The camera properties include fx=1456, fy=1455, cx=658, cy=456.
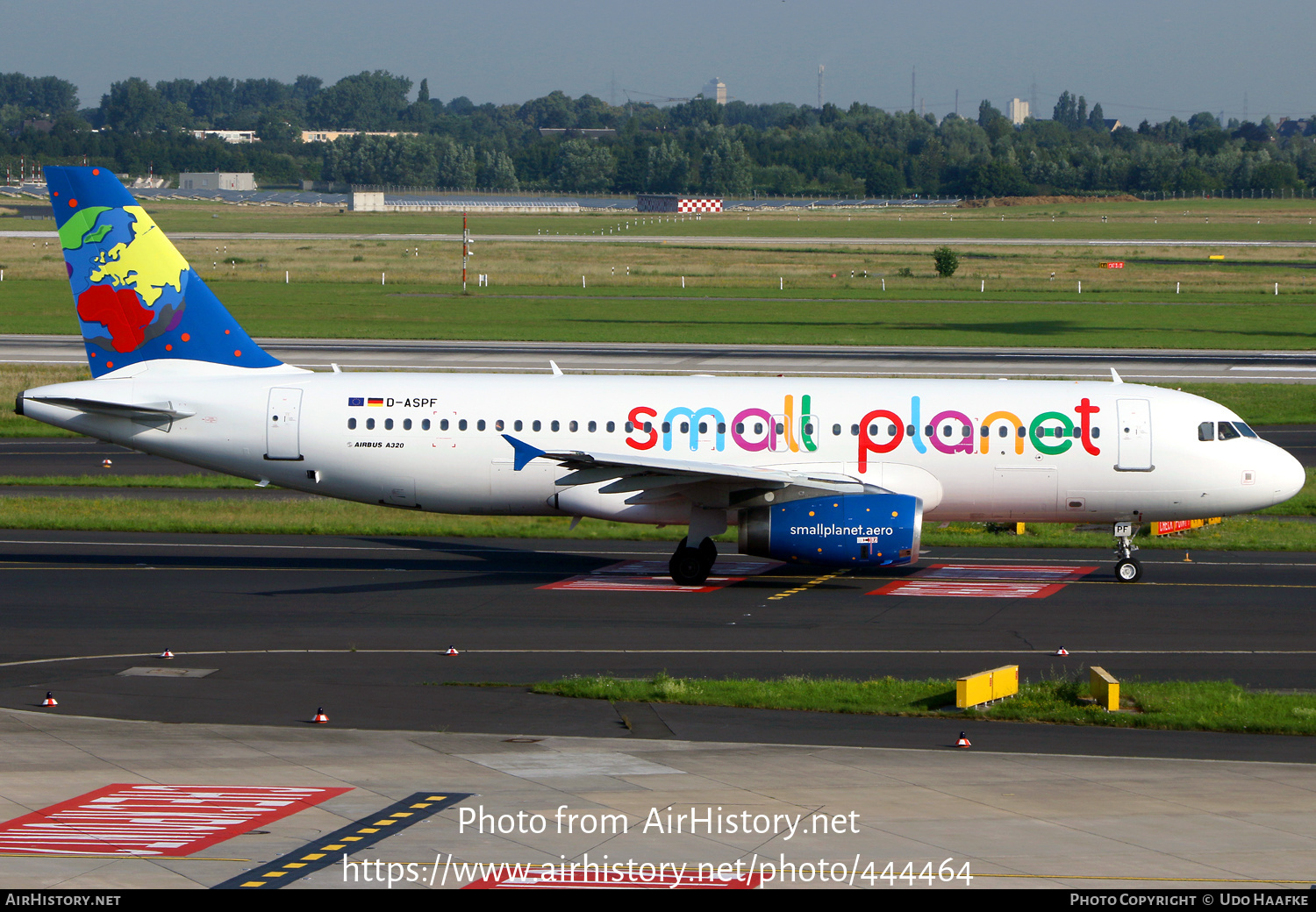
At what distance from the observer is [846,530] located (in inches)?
1261

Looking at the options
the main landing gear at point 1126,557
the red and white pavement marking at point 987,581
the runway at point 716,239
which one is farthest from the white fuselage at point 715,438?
the runway at point 716,239

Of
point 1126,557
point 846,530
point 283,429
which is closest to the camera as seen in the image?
point 846,530

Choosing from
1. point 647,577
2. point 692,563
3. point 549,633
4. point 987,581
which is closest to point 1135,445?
point 987,581

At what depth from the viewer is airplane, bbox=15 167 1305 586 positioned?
3391cm

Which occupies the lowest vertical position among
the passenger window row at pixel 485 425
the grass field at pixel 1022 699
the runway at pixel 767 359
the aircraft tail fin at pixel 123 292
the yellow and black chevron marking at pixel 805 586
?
the yellow and black chevron marking at pixel 805 586

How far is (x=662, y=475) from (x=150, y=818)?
1674cm

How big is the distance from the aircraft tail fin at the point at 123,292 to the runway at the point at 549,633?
5.26m

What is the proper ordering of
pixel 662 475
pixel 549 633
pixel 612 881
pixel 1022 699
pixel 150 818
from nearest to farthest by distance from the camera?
pixel 612 881 → pixel 150 818 → pixel 1022 699 → pixel 549 633 → pixel 662 475

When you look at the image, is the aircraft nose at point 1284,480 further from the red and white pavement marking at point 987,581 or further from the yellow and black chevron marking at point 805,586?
the yellow and black chevron marking at point 805,586

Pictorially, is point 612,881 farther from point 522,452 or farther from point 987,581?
point 987,581

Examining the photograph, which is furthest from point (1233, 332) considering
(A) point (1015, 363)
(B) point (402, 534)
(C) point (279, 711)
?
(C) point (279, 711)

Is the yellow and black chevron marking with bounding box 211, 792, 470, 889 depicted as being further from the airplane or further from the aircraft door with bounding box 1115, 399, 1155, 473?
the aircraft door with bounding box 1115, 399, 1155, 473

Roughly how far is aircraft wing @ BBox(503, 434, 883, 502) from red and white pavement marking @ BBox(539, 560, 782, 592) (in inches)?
85.4

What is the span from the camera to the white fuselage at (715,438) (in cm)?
3394
